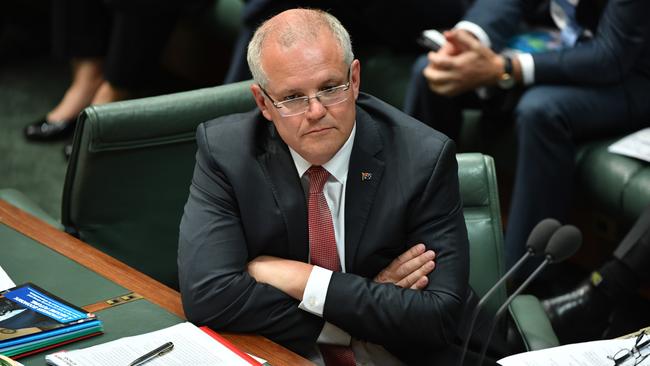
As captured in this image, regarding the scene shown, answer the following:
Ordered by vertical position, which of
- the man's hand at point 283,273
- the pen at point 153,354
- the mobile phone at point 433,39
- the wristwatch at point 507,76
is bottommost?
the wristwatch at point 507,76

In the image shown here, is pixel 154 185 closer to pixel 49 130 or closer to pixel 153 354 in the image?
pixel 153 354

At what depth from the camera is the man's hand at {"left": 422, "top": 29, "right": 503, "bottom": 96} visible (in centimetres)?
314

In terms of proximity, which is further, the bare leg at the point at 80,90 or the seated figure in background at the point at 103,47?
the bare leg at the point at 80,90

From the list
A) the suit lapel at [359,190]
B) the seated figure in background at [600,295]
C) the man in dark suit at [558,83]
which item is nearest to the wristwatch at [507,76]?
the man in dark suit at [558,83]

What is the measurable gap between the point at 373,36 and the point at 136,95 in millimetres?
1092

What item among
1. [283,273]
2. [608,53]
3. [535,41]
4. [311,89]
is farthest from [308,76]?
[535,41]

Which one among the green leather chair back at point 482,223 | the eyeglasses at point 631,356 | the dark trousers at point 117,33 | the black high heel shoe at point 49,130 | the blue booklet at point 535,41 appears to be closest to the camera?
the eyeglasses at point 631,356

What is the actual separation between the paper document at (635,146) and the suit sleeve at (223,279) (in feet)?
4.45

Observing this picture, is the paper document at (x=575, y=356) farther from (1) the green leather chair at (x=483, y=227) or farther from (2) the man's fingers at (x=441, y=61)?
(2) the man's fingers at (x=441, y=61)

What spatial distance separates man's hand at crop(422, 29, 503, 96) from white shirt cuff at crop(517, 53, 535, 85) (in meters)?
0.06

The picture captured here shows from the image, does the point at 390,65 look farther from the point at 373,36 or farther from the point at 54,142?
the point at 54,142

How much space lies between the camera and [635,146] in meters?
2.99

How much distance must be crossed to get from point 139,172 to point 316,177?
0.53 meters

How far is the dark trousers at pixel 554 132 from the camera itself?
3047 millimetres
